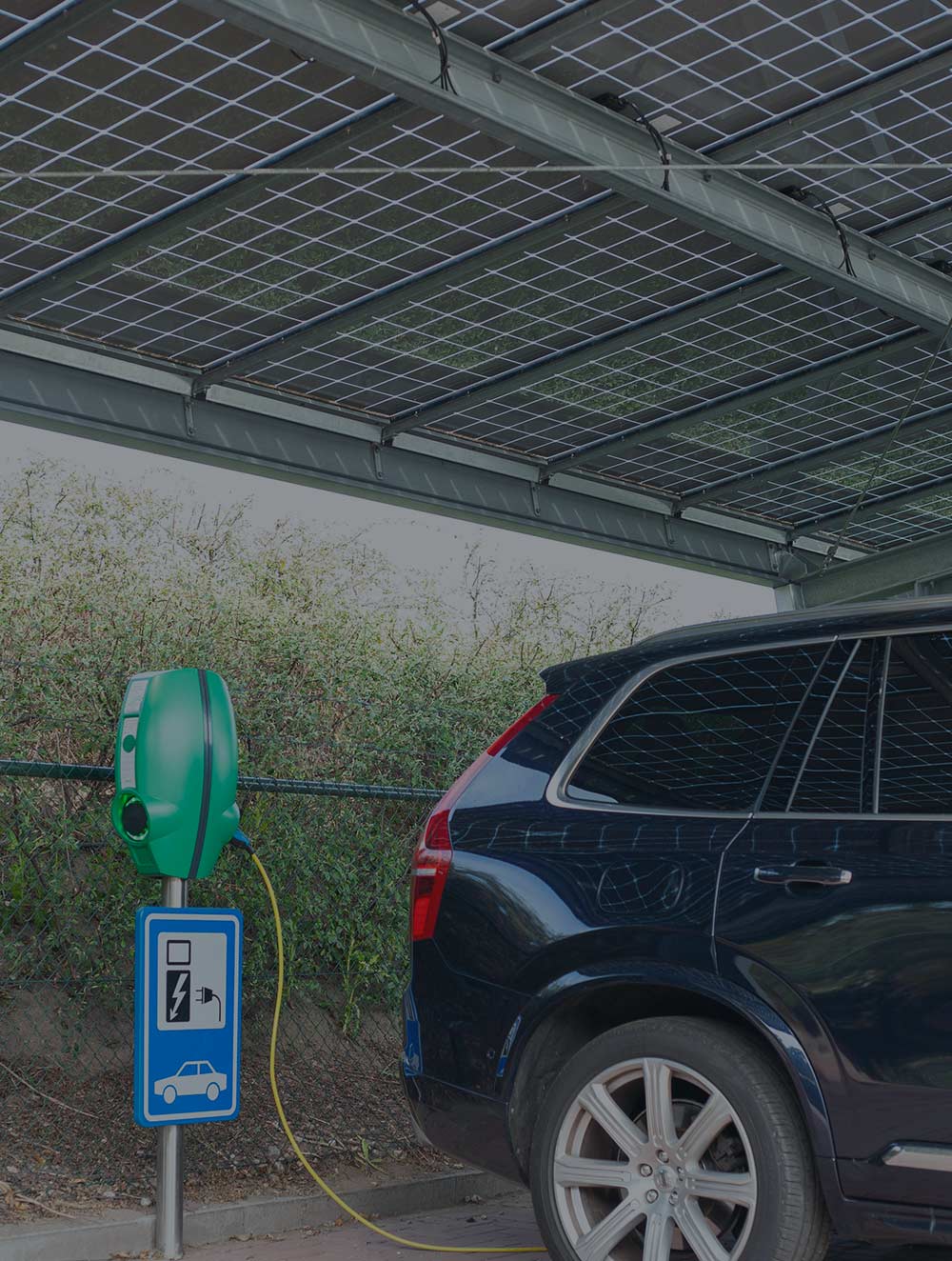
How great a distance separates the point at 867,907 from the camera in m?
3.68

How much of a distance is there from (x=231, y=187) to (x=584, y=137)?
1.65m

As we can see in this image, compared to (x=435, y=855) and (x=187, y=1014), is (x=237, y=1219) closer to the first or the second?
(x=187, y=1014)

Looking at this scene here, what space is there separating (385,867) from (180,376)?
10.6 ft

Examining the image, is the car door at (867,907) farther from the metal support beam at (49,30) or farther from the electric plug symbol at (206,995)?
the metal support beam at (49,30)

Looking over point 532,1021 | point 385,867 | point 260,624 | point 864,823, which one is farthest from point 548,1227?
point 260,624

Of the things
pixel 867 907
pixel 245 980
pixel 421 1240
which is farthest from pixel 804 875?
pixel 245 980

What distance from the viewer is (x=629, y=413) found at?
9562mm

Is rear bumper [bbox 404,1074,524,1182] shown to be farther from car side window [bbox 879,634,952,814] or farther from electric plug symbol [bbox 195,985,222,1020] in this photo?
car side window [bbox 879,634,952,814]

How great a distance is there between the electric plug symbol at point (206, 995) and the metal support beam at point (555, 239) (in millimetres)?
3890

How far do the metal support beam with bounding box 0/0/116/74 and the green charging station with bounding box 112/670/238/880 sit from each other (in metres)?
2.59

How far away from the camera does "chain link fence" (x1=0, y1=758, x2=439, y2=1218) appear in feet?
18.1

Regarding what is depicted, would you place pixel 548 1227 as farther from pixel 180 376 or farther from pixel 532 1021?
pixel 180 376

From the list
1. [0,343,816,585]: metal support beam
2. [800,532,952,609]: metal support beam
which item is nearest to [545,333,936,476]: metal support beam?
[0,343,816,585]: metal support beam

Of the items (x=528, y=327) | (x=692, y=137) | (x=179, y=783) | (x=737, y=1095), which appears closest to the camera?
(x=737, y=1095)
